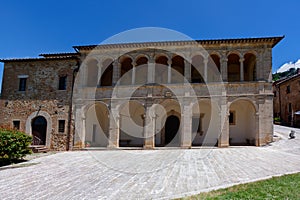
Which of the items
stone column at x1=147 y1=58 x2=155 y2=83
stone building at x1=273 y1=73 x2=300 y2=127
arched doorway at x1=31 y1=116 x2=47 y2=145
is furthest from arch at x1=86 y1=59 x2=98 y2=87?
stone building at x1=273 y1=73 x2=300 y2=127

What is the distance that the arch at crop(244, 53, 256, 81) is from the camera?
21.1 meters

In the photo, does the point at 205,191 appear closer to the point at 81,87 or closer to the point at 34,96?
the point at 81,87

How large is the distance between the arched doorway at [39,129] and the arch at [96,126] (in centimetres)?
336

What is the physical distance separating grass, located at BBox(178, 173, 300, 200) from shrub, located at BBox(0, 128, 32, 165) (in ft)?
36.5

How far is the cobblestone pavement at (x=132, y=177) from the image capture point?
7.88 metres

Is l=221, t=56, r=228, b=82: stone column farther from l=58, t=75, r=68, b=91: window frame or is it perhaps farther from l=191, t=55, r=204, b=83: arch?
l=58, t=75, r=68, b=91: window frame

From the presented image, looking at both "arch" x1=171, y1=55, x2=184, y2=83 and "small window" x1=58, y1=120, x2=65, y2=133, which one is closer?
"small window" x1=58, y1=120, x2=65, y2=133

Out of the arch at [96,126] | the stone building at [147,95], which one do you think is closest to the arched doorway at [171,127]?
the stone building at [147,95]

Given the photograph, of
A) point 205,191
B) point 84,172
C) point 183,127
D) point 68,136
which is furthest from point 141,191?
point 68,136

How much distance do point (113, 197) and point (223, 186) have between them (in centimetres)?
322

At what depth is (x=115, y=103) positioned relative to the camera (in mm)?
20234

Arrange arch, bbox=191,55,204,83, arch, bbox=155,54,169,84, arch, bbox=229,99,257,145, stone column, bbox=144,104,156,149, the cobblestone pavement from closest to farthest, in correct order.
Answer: the cobblestone pavement, stone column, bbox=144,104,156,149, arch, bbox=191,55,204,83, arch, bbox=229,99,257,145, arch, bbox=155,54,169,84

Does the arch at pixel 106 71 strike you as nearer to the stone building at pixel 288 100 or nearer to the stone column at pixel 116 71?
the stone column at pixel 116 71

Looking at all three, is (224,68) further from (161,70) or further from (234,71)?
(161,70)
